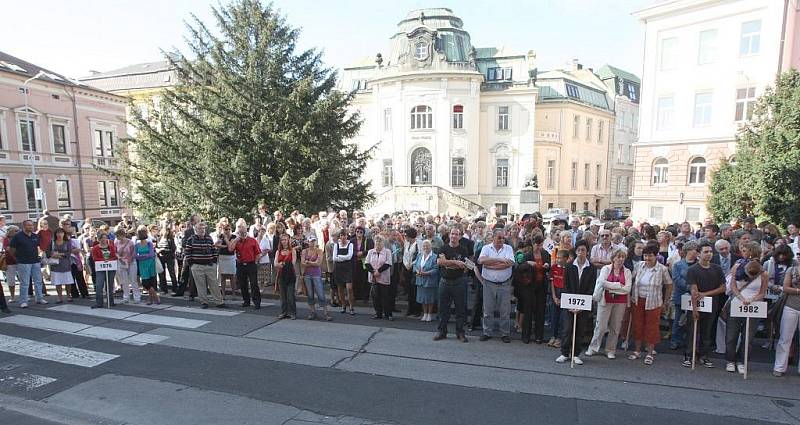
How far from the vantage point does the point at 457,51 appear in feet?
122

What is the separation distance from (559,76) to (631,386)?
41.9 metres

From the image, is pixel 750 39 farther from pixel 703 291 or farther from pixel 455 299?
pixel 455 299

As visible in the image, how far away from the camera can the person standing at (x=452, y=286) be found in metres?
7.44

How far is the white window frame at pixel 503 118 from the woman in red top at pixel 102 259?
34.0 m

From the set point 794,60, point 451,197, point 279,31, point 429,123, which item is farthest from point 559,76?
point 279,31

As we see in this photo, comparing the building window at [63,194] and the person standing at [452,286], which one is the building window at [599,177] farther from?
the building window at [63,194]

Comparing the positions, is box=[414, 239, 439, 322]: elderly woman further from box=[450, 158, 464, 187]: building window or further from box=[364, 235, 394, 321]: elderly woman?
box=[450, 158, 464, 187]: building window

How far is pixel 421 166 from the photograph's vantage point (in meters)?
38.5

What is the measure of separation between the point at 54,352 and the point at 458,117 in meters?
34.1

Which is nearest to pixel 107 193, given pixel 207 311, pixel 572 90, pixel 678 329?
pixel 207 311

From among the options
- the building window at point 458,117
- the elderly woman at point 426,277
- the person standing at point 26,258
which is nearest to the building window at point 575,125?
the building window at point 458,117

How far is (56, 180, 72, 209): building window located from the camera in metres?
31.6

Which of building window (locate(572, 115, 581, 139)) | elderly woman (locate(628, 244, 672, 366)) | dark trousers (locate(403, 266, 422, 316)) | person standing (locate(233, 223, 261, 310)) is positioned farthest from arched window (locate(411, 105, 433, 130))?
elderly woman (locate(628, 244, 672, 366))

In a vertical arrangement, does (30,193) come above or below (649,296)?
above
